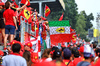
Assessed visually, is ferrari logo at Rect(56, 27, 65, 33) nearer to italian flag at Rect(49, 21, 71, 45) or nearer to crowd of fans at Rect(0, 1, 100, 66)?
italian flag at Rect(49, 21, 71, 45)

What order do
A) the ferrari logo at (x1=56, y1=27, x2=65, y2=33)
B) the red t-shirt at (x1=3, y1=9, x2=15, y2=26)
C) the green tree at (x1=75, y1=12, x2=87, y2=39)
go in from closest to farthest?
the red t-shirt at (x1=3, y1=9, x2=15, y2=26), the ferrari logo at (x1=56, y1=27, x2=65, y2=33), the green tree at (x1=75, y1=12, x2=87, y2=39)

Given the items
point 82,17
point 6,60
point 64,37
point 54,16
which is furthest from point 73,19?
point 6,60

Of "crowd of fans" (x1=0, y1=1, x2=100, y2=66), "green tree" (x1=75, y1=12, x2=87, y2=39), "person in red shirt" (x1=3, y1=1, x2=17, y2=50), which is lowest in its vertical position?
"green tree" (x1=75, y1=12, x2=87, y2=39)

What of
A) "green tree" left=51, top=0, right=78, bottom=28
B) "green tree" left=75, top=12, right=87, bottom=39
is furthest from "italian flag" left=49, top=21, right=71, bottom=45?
"green tree" left=75, top=12, right=87, bottom=39

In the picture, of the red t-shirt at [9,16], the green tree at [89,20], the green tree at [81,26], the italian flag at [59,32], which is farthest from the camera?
the green tree at [89,20]

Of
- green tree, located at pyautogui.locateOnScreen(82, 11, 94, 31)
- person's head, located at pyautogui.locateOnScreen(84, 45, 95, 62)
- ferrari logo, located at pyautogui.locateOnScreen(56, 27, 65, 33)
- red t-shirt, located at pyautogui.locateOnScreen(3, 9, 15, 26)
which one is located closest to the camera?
person's head, located at pyautogui.locateOnScreen(84, 45, 95, 62)

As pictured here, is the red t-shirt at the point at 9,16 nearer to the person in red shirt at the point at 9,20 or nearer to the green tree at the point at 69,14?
the person in red shirt at the point at 9,20

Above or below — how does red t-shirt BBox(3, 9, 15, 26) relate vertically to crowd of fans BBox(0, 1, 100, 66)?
above

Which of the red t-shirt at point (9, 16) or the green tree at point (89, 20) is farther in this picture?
the green tree at point (89, 20)

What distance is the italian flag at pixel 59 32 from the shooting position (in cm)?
1021

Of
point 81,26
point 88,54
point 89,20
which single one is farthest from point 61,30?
point 89,20

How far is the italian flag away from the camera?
10.2m

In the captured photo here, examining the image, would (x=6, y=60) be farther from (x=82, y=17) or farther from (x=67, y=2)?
(x=82, y=17)

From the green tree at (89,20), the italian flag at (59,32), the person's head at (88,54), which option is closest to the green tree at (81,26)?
the green tree at (89,20)
